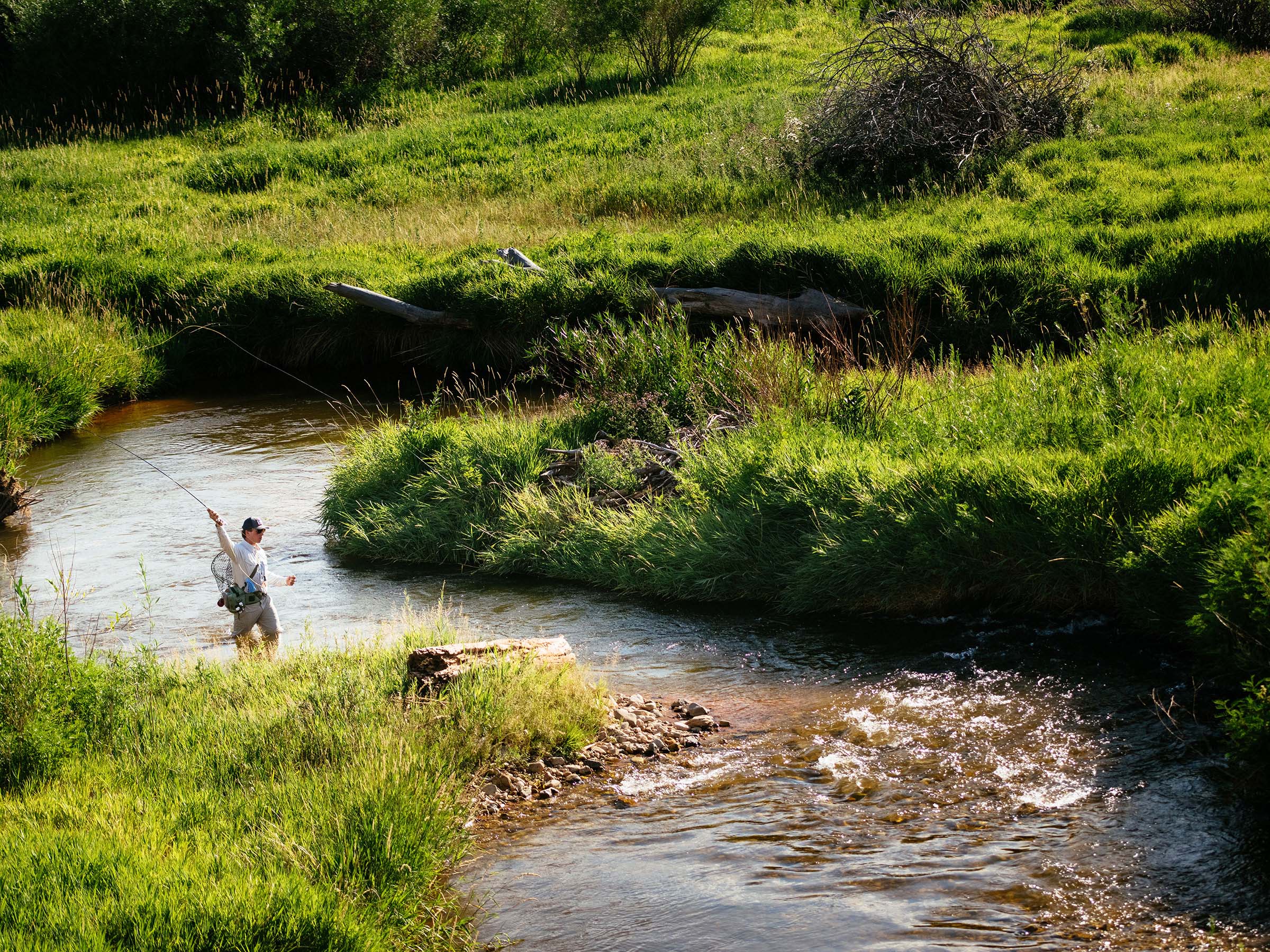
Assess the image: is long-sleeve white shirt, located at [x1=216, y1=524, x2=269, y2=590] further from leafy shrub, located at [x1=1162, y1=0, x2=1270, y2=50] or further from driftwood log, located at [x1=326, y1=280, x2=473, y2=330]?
leafy shrub, located at [x1=1162, y1=0, x2=1270, y2=50]

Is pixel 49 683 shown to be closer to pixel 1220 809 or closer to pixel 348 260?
pixel 1220 809

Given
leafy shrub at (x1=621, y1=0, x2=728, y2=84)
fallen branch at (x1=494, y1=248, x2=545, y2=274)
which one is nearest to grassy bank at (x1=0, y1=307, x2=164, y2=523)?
fallen branch at (x1=494, y1=248, x2=545, y2=274)

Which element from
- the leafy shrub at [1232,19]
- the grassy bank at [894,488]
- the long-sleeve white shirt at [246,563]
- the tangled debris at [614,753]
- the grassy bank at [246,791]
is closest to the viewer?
the grassy bank at [246,791]

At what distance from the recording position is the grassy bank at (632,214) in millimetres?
14133

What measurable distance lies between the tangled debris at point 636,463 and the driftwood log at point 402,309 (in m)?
5.86

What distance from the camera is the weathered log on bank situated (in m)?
6.41

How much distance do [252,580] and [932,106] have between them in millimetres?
14401

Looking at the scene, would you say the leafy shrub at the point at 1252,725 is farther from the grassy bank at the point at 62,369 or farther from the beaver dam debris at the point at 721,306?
the grassy bank at the point at 62,369

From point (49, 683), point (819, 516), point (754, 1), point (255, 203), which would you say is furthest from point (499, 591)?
point (754, 1)

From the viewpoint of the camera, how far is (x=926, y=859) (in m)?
4.79

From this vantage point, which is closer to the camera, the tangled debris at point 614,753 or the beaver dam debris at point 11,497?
the tangled debris at point 614,753

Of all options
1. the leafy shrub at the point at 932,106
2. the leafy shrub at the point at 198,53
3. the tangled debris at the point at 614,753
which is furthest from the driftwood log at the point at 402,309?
the leafy shrub at the point at 198,53

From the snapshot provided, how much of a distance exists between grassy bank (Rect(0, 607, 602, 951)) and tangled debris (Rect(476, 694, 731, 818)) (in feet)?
0.41

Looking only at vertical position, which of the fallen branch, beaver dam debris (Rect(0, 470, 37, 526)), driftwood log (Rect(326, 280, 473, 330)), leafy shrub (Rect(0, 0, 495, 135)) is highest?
leafy shrub (Rect(0, 0, 495, 135))
